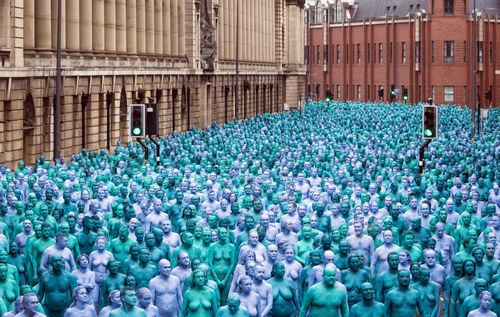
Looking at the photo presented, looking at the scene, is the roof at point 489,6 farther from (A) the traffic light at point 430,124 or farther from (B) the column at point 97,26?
(A) the traffic light at point 430,124

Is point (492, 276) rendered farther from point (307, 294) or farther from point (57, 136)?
point (57, 136)

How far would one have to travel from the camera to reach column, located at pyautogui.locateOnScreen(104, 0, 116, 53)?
5856 centimetres

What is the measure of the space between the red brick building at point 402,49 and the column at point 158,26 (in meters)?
39.9

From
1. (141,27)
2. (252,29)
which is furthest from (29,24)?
(252,29)

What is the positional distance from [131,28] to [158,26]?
6182 mm

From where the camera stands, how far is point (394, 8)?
12500cm

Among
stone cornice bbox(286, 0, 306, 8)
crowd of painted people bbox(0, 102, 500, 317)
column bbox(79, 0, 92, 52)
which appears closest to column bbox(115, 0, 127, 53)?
column bbox(79, 0, 92, 52)

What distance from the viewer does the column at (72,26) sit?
5228 cm

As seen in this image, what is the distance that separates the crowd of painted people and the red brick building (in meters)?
76.5

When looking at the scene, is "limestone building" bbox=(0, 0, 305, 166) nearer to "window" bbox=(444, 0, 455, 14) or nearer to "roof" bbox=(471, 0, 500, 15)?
"window" bbox=(444, 0, 455, 14)

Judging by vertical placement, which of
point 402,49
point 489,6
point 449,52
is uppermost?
point 489,6

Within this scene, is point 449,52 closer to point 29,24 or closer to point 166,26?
point 166,26

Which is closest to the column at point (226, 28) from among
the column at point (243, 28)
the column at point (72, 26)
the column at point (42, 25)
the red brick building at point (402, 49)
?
the column at point (243, 28)

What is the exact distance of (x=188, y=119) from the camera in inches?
2960
